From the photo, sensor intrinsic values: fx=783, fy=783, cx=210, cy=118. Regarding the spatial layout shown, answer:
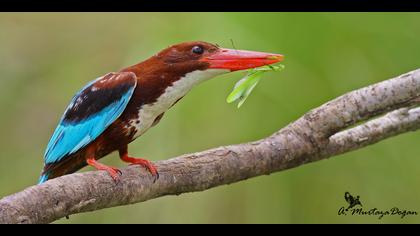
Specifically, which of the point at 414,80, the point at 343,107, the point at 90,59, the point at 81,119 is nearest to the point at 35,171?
the point at 90,59

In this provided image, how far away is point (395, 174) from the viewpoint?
3369mm

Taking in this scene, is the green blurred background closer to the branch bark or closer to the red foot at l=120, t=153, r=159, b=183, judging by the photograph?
the red foot at l=120, t=153, r=159, b=183

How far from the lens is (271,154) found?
2.87 meters

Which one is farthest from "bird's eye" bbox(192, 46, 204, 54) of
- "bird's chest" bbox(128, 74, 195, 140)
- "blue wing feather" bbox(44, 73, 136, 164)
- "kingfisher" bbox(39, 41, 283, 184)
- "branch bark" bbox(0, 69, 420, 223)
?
"branch bark" bbox(0, 69, 420, 223)

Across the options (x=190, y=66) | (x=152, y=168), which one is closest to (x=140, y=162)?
(x=152, y=168)

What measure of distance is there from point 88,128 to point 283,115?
2.92ft

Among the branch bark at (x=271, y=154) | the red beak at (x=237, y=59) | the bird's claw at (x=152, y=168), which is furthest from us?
the red beak at (x=237, y=59)

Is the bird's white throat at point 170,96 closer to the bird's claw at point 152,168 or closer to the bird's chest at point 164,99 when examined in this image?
the bird's chest at point 164,99

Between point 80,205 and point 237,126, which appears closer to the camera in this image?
point 80,205

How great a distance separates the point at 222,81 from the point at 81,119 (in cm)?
81

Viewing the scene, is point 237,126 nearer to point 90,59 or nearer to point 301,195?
point 301,195

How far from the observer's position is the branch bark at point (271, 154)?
244 centimetres

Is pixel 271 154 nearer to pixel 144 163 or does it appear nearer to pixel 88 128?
pixel 144 163

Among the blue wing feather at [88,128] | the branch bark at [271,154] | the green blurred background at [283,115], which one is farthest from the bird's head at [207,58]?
the green blurred background at [283,115]
